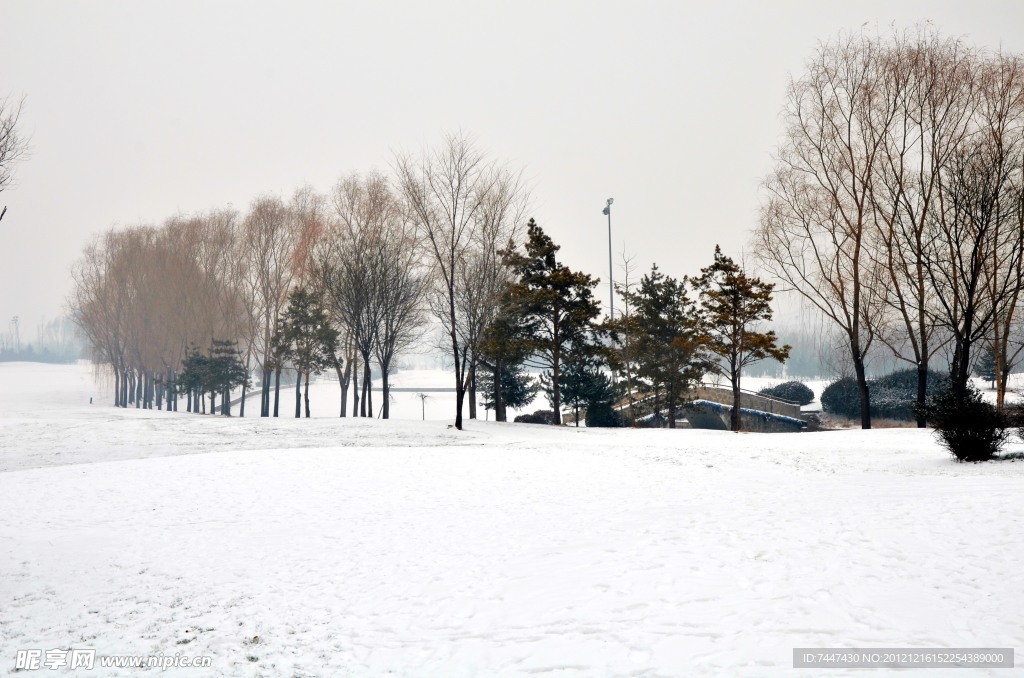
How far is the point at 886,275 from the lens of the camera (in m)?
25.2

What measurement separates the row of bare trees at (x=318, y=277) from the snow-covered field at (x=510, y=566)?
44.7 ft

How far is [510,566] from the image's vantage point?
723cm

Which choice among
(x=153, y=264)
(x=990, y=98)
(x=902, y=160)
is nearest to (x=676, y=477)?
(x=902, y=160)

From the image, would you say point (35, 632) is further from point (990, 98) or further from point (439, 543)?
point (990, 98)

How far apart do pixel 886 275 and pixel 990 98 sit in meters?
7.02

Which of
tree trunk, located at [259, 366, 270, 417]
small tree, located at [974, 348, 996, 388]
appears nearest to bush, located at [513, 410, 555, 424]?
tree trunk, located at [259, 366, 270, 417]

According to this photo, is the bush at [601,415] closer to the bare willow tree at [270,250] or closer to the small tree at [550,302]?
the small tree at [550,302]

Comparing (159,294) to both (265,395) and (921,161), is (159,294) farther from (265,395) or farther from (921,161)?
(921,161)

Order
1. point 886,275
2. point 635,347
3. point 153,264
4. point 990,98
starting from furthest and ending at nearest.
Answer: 1. point 153,264
2. point 635,347
3. point 886,275
4. point 990,98

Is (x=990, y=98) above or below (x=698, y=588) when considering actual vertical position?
above

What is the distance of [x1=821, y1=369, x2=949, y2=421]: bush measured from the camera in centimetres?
3644

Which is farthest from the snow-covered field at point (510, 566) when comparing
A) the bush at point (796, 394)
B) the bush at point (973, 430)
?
the bush at point (796, 394)

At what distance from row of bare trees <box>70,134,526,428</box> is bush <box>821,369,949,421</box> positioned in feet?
77.8

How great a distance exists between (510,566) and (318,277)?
28.5 m
